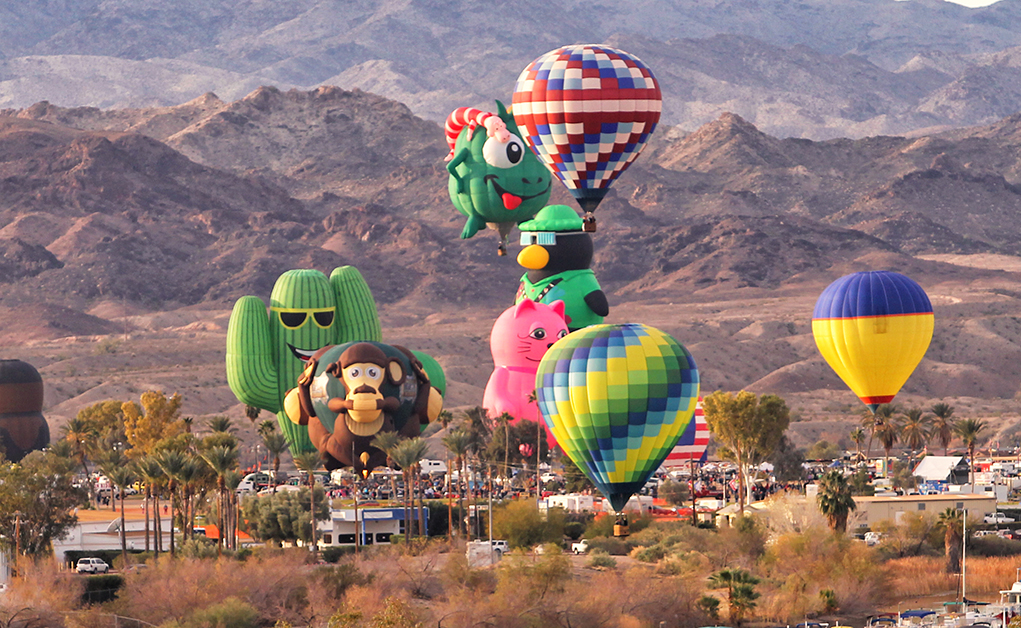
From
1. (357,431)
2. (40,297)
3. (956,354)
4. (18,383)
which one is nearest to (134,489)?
(18,383)

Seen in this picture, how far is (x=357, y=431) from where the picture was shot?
2331 inches

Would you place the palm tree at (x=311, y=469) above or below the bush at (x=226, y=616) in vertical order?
above

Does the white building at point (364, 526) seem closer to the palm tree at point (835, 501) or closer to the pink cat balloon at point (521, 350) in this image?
the pink cat balloon at point (521, 350)

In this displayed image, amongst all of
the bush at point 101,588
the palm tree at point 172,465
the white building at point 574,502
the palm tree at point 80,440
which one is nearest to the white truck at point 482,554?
the palm tree at point 172,465

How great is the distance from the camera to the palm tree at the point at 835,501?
177 ft

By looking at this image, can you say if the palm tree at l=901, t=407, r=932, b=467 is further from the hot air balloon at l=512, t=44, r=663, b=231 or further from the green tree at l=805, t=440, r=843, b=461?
the hot air balloon at l=512, t=44, r=663, b=231

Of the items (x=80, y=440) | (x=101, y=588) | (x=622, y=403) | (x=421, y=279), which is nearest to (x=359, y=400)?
(x=622, y=403)

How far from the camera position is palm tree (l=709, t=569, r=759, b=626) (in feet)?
147

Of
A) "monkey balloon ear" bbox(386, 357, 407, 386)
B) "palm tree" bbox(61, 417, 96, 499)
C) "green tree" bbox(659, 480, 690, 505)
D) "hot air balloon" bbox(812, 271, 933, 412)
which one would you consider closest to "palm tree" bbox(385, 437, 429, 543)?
"monkey balloon ear" bbox(386, 357, 407, 386)

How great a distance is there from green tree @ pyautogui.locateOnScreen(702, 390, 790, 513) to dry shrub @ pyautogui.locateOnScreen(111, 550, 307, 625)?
23.7 m

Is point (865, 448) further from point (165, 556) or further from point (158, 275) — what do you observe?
point (158, 275)

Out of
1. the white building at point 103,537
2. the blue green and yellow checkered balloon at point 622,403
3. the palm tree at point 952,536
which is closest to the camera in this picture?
the blue green and yellow checkered balloon at point 622,403

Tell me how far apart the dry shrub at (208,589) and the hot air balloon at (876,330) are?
20.4 metres

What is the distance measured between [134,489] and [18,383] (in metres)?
9.12
